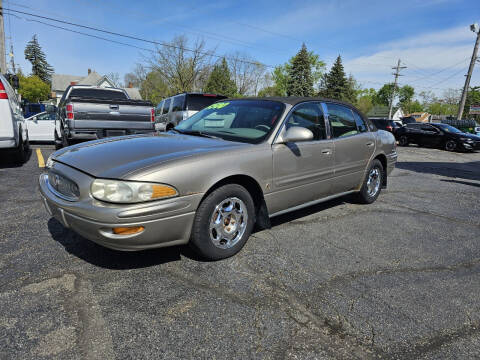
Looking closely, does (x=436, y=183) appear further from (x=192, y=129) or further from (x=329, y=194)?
(x=192, y=129)

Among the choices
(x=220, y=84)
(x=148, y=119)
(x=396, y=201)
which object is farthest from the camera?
(x=220, y=84)

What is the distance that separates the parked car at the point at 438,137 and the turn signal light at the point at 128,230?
17.3 metres

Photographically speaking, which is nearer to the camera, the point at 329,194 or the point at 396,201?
the point at 329,194

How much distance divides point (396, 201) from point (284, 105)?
302 cm

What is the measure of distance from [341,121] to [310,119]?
0.72m

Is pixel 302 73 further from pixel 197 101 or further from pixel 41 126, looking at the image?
pixel 41 126

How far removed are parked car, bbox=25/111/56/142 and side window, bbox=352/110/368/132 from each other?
10999mm

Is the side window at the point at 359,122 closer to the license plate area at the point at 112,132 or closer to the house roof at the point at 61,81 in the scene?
the license plate area at the point at 112,132

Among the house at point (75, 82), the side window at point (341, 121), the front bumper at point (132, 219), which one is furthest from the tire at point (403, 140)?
the house at point (75, 82)

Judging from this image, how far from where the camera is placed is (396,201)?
5.36m

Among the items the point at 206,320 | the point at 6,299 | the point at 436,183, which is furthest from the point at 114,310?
the point at 436,183

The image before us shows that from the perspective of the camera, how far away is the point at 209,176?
8.66 feet

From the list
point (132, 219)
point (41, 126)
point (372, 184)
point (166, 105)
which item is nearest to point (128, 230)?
point (132, 219)

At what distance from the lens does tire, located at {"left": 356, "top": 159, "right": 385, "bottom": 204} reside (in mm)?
4766
